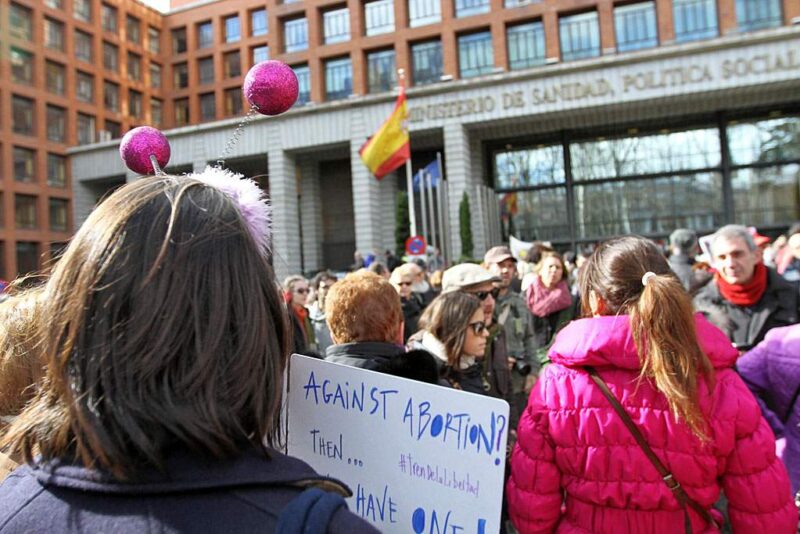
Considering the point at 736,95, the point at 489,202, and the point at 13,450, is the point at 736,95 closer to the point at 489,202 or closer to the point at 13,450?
the point at 489,202

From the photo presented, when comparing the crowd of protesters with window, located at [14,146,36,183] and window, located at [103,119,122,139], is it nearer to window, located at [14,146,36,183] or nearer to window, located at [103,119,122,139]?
window, located at [14,146,36,183]

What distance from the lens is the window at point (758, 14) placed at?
2328 cm

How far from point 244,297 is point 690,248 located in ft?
17.6

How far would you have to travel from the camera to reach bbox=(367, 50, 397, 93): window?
27312 millimetres

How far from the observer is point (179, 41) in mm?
40000

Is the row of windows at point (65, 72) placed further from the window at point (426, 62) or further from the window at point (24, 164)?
the window at point (426, 62)

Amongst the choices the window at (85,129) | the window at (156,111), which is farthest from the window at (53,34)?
the window at (156,111)

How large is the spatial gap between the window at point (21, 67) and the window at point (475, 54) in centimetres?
2404

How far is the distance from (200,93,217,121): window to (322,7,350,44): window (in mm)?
14253

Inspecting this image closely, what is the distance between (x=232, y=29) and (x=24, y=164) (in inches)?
615

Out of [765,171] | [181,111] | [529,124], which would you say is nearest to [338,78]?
[529,124]

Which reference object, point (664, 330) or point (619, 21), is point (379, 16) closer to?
point (619, 21)

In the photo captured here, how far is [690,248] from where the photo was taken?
210 inches

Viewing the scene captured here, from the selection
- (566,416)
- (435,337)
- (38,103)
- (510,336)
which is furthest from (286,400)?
(38,103)
